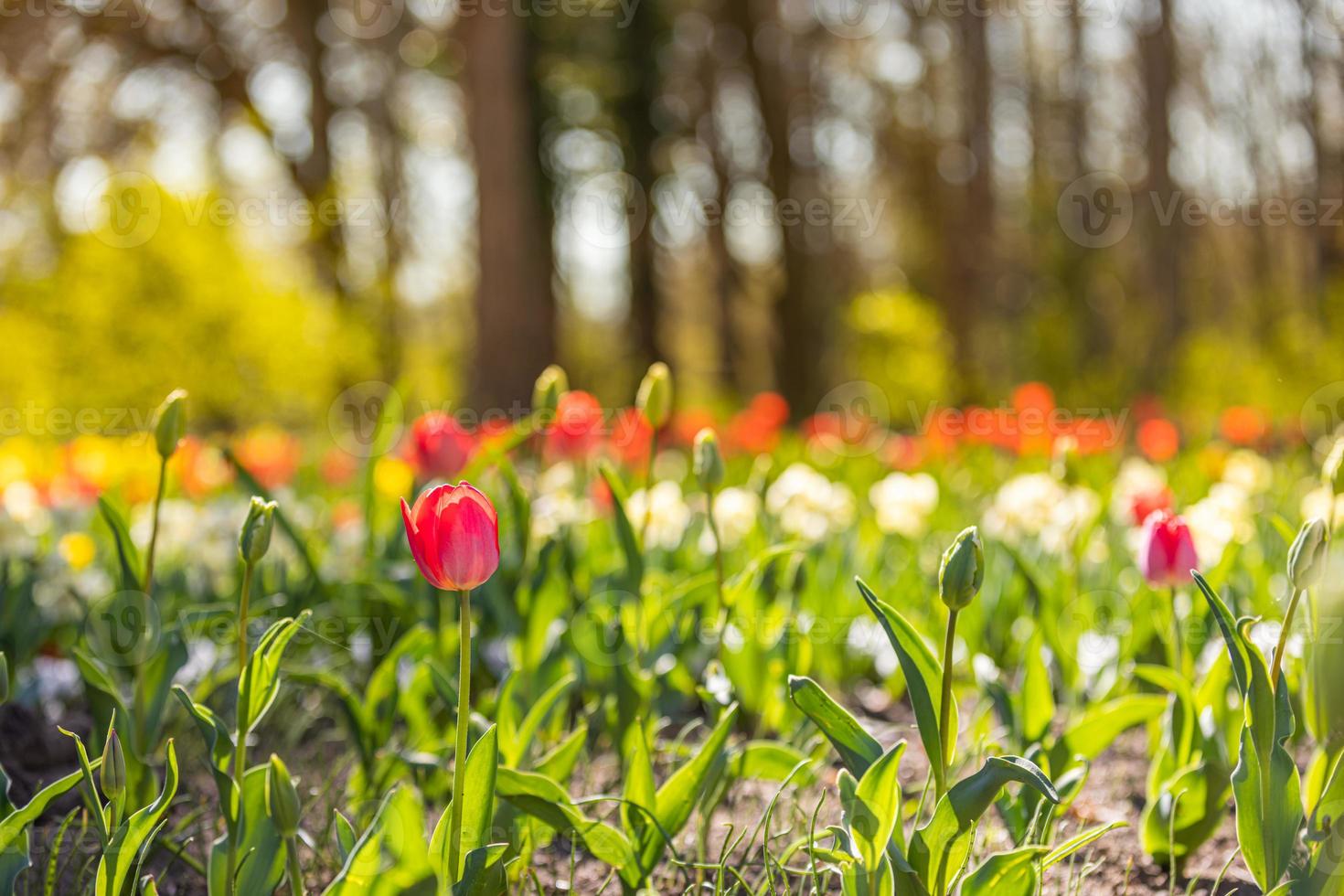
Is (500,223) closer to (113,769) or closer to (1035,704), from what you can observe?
(1035,704)

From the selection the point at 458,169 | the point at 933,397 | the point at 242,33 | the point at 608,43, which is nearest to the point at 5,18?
the point at 242,33

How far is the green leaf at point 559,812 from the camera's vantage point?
4.63 feet

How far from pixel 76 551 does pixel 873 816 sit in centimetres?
221

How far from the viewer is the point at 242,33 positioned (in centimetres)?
1245

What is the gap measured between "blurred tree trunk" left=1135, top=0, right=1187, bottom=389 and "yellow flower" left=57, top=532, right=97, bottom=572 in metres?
8.48

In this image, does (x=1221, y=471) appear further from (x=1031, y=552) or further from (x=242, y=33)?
(x=242, y=33)


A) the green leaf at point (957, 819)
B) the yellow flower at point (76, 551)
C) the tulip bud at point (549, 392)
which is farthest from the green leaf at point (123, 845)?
the yellow flower at point (76, 551)

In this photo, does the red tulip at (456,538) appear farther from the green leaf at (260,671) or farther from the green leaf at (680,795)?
the green leaf at (680,795)

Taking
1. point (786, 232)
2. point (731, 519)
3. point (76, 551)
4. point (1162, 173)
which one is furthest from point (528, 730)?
point (786, 232)

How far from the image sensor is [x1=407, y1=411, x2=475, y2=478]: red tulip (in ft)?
7.71

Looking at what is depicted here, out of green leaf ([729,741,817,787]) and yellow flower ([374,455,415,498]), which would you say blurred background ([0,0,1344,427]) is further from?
green leaf ([729,741,817,787])

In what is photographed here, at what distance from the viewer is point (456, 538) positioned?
1.24m

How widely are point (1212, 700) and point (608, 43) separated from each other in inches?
446

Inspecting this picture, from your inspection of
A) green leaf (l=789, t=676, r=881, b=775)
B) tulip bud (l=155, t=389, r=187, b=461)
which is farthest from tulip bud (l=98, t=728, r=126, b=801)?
green leaf (l=789, t=676, r=881, b=775)
